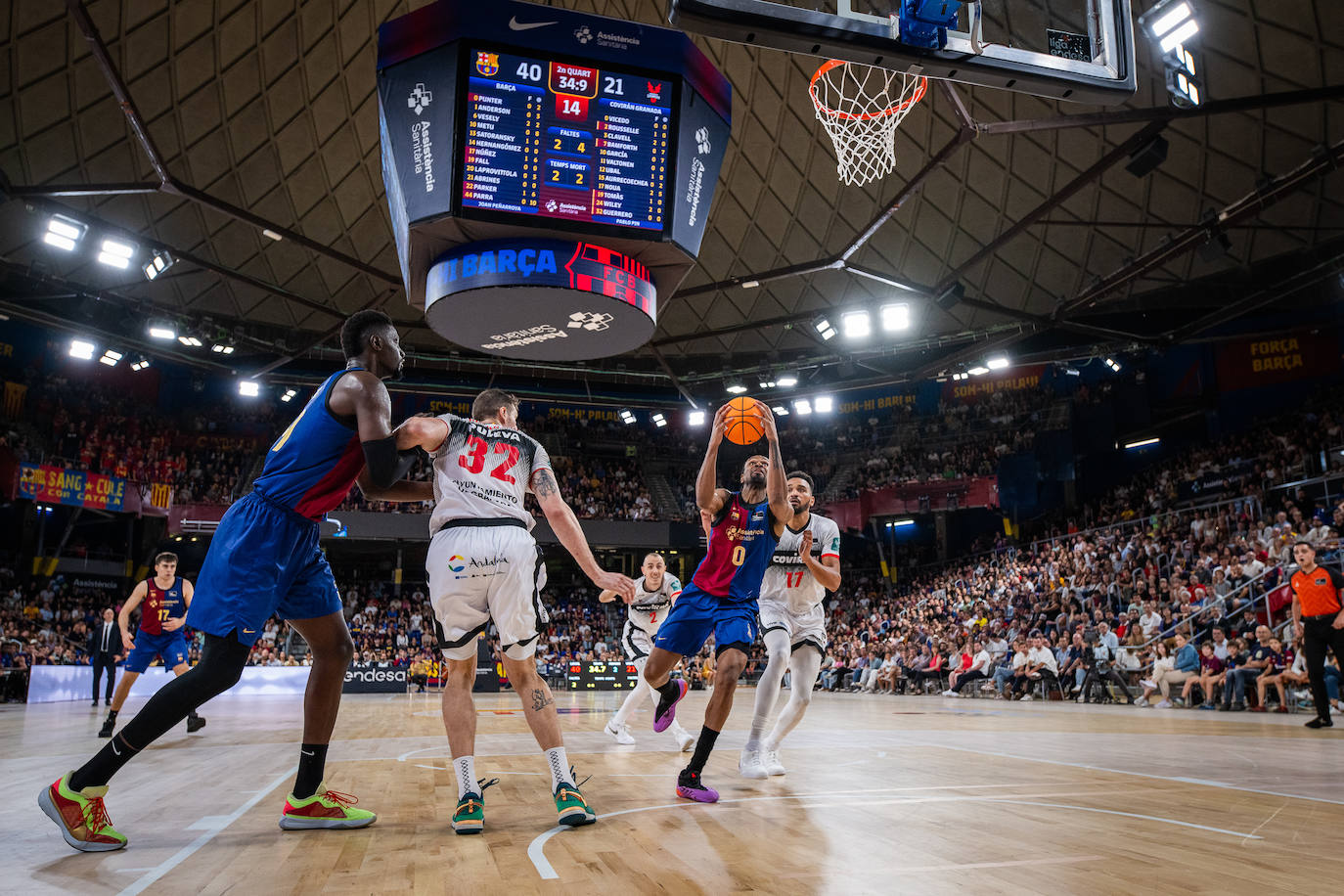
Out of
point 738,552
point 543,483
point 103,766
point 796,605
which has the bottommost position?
point 103,766

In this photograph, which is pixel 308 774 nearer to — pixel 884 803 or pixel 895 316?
pixel 884 803

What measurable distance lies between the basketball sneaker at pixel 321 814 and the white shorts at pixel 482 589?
0.85 metres

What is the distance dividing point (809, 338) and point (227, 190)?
17.6 metres

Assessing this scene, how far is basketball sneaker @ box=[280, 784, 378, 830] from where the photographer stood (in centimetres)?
398

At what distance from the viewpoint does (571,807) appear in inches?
157

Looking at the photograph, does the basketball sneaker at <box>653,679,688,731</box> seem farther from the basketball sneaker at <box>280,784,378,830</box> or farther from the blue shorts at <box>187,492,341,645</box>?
the blue shorts at <box>187,492,341,645</box>

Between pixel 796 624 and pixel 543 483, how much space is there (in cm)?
306

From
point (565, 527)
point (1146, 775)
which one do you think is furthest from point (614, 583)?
point (1146, 775)

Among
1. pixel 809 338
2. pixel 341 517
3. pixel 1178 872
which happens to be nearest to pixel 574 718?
pixel 1178 872

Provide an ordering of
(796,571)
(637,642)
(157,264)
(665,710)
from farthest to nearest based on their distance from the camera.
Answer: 1. (157,264)
2. (637,642)
3. (796,571)
4. (665,710)

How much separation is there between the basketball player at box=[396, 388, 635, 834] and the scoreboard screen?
6.77 metres

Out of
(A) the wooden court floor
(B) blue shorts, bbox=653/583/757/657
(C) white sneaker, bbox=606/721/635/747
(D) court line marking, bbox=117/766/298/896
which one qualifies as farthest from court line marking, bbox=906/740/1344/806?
(D) court line marking, bbox=117/766/298/896

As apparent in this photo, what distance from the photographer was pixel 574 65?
1071 centimetres

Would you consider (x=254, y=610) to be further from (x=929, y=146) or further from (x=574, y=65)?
(x=929, y=146)
